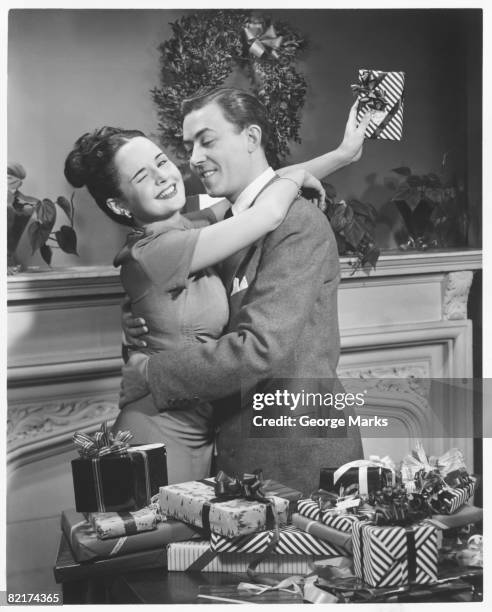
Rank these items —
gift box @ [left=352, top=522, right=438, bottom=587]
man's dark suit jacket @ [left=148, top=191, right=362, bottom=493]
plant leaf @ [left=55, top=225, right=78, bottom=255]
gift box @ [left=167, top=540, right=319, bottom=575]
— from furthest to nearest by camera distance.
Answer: plant leaf @ [left=55, top=225, right=78, bottom=255]
man's dark suit jacket @ [left=148, top=191, right=362, bottom=493]
gift box @ [left=167, top=540, right=319, bottom=575]
gift box @ [left=352, top=522, right=438, bottom=587]

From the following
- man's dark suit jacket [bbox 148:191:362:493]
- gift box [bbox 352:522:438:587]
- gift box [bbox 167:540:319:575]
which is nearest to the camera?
gift box [bbox 352:522:438:587]

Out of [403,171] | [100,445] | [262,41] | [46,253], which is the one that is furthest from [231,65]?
[100,445]

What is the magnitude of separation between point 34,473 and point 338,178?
32.0 inches

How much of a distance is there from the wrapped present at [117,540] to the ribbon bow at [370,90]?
835 mm

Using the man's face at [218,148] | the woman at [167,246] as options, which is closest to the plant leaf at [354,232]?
the woman at [167,246]

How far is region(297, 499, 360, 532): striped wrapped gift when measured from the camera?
1156mm

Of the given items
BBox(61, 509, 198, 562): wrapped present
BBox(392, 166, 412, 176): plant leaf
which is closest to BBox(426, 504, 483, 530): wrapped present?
BBox(61, 509, 198, 562): wrapped present

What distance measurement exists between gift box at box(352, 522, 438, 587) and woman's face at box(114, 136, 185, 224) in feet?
2.20

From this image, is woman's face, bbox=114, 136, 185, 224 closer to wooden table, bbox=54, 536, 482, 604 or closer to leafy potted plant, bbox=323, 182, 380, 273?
leafy potted plant, bbox=323, 182, 380, 273

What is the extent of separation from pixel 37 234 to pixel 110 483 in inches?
19.7

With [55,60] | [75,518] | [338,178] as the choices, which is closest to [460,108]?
[338,178]

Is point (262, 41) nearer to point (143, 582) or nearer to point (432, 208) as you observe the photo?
point (432, 208)

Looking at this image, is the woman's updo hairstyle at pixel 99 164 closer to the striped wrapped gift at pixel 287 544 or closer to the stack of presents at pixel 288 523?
the stack of presents at pixel 288 523

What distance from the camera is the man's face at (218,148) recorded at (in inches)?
56.1
